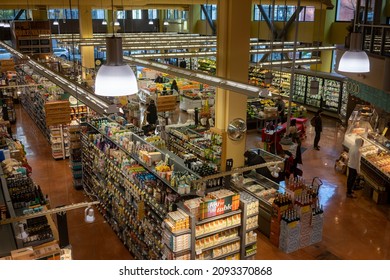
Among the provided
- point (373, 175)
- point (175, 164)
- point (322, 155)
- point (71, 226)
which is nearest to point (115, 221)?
point (71, 226)

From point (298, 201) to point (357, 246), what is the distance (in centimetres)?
176

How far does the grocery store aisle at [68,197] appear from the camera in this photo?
9.38 metres

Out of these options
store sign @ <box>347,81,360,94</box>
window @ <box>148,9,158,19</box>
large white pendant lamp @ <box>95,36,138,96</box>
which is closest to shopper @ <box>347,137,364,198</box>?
store sign @ <box>347,81,360,94</box>

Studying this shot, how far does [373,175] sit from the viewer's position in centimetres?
1188

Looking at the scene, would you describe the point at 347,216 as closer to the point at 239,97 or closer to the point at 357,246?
the point at 357,246

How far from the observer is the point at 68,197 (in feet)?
39.9

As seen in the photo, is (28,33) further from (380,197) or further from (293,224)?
(380,197)

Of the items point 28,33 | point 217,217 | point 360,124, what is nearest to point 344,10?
point 360,124

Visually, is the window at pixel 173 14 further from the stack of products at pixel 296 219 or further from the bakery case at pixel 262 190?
the stack of products at pixel 296 219

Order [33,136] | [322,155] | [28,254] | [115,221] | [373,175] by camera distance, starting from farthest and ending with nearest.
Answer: [33,136] → [322,155] → [373,175] → [115,221] → [28,254]

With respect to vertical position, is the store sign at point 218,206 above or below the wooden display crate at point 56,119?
below

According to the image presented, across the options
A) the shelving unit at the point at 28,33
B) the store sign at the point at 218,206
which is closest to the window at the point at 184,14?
the shelving unit at the point at 28,33

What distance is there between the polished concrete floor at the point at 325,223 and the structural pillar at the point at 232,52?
3390 millimetres

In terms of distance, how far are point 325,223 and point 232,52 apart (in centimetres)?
491
